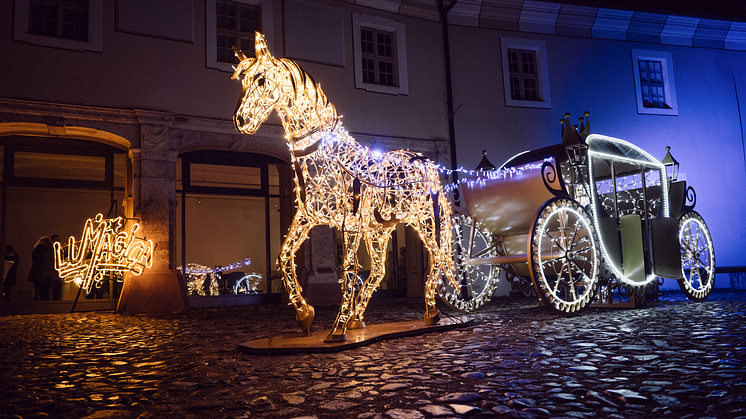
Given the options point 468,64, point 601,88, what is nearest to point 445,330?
point 468,64

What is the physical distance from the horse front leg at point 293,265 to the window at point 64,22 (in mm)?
7569

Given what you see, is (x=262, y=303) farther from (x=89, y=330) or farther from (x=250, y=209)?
(x=89, y=330)

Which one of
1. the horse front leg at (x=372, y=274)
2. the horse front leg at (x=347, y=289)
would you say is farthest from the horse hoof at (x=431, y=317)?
the horse front leg at (x=347, y=289)

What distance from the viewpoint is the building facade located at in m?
10.1

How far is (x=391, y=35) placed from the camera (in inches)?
520

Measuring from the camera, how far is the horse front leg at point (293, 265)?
4.92 m

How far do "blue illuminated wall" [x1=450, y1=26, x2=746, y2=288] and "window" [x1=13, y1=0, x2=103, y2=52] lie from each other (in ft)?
26.8

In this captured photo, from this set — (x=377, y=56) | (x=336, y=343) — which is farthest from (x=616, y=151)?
(x=377, y=56)

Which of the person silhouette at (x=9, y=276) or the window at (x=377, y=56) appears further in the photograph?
the window at (x=377, y=56)

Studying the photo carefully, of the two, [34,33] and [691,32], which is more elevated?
[691,32]

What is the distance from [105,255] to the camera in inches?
381

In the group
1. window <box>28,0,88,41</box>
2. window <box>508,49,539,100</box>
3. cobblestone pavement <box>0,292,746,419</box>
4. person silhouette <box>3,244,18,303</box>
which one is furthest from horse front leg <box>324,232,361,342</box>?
window <box>508,49,539,100</box>

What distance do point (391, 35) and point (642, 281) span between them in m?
8.60

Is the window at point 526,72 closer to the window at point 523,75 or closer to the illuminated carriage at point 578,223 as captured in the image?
the window at point 523,75
